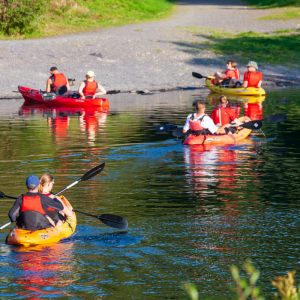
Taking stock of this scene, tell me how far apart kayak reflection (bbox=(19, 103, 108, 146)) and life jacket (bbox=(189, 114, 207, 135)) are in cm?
246

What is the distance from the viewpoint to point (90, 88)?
21641mm

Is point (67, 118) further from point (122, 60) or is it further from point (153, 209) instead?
point (122, 60)

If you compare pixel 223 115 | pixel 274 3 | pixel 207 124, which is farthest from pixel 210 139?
pixel 274 3

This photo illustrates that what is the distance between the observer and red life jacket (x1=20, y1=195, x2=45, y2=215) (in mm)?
7426

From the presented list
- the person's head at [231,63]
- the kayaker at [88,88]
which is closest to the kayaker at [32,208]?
the kayaker at [88,88]

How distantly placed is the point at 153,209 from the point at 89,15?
3303 centimetres

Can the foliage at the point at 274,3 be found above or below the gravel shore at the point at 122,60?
above

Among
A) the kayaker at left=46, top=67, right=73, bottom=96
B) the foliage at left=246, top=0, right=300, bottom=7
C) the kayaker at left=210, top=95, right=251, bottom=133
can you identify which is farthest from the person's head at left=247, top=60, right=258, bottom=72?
the foliage at left=246, top=0, right=300, bottom=7

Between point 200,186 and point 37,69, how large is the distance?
65.5ft

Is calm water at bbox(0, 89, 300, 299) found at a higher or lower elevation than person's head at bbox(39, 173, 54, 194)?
lower

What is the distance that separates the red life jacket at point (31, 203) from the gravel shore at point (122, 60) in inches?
762

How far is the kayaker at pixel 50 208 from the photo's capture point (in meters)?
7.62

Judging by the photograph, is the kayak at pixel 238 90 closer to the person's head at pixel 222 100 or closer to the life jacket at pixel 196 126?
the person's head at pixel 222 100

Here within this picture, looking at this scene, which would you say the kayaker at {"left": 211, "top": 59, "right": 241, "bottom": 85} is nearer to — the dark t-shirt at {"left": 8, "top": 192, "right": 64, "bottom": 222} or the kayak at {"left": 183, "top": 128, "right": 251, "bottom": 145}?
the kayak at {"left": 183, "top": 128, "right": 251, "bottom": 145}
